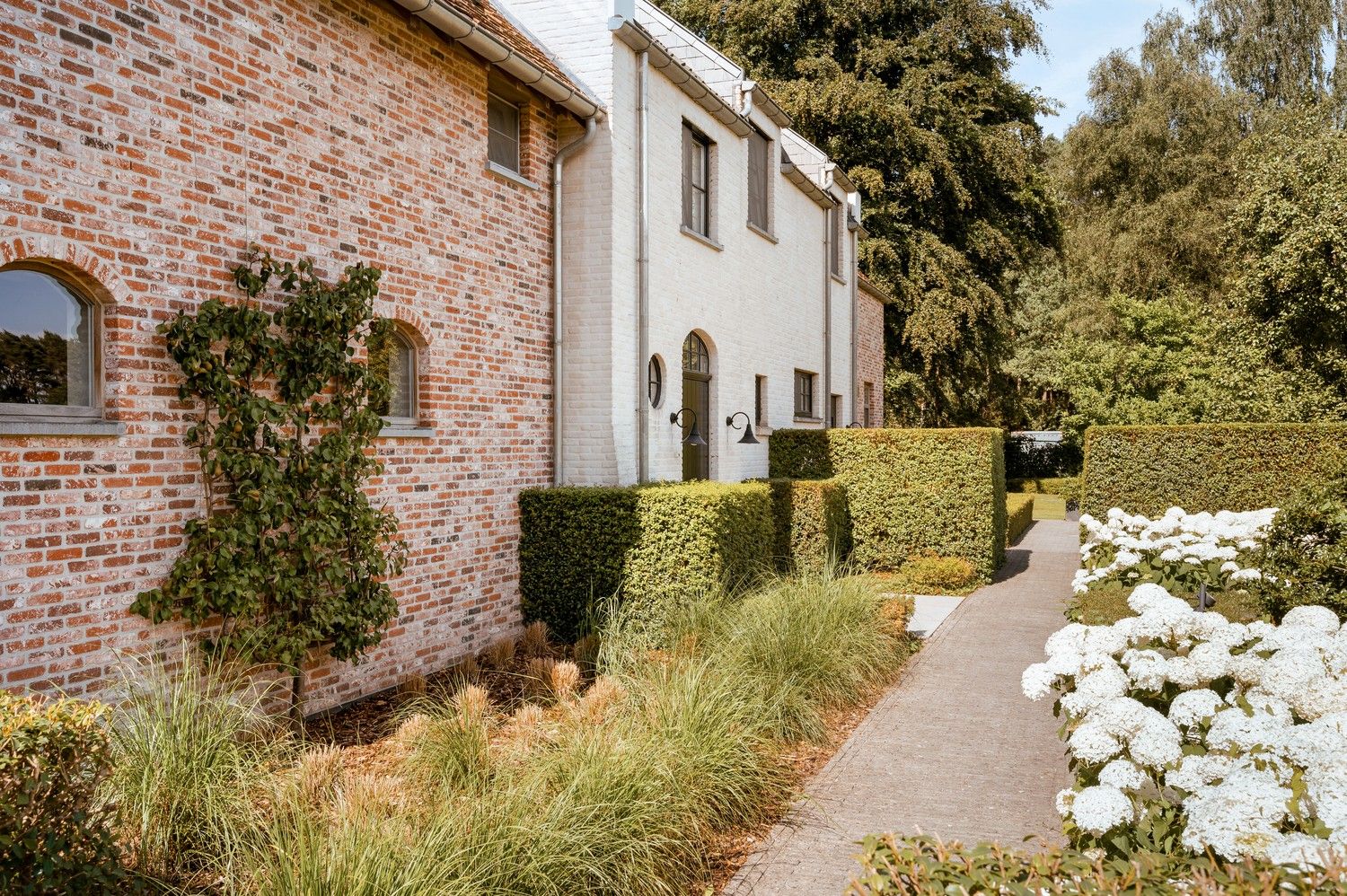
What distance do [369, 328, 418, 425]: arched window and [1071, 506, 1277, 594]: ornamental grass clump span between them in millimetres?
5539

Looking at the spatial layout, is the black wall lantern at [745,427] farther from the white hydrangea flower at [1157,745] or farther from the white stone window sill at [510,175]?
the white hydrangea flower at [1157,745]

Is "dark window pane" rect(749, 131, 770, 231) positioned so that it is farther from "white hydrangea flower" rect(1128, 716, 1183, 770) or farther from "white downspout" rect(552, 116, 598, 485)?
"white hydrangea flower" rect(1128, 716, 1183, 770)

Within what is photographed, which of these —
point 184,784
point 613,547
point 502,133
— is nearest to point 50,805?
point 184,784

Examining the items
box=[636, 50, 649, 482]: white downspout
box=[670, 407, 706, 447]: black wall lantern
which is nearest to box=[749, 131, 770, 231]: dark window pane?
box=[670, 407, 706, 447]: black wall lantern

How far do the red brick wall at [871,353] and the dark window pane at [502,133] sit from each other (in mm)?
11950

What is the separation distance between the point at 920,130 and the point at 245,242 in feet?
64.3

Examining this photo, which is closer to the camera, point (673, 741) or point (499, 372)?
point (673, 741)

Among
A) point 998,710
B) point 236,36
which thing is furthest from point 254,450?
point 998,710

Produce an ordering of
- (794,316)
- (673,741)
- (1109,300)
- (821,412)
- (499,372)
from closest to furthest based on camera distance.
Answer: (673,741) < (499,372) < (794,316) < (821,412) < (1109,300)

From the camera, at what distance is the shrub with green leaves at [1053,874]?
221cm

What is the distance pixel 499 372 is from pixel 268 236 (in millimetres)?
2825

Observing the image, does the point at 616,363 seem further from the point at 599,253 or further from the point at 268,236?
the point at 268,236

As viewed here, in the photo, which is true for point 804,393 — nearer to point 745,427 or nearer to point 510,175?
point 745,427

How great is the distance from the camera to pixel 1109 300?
2548cm
